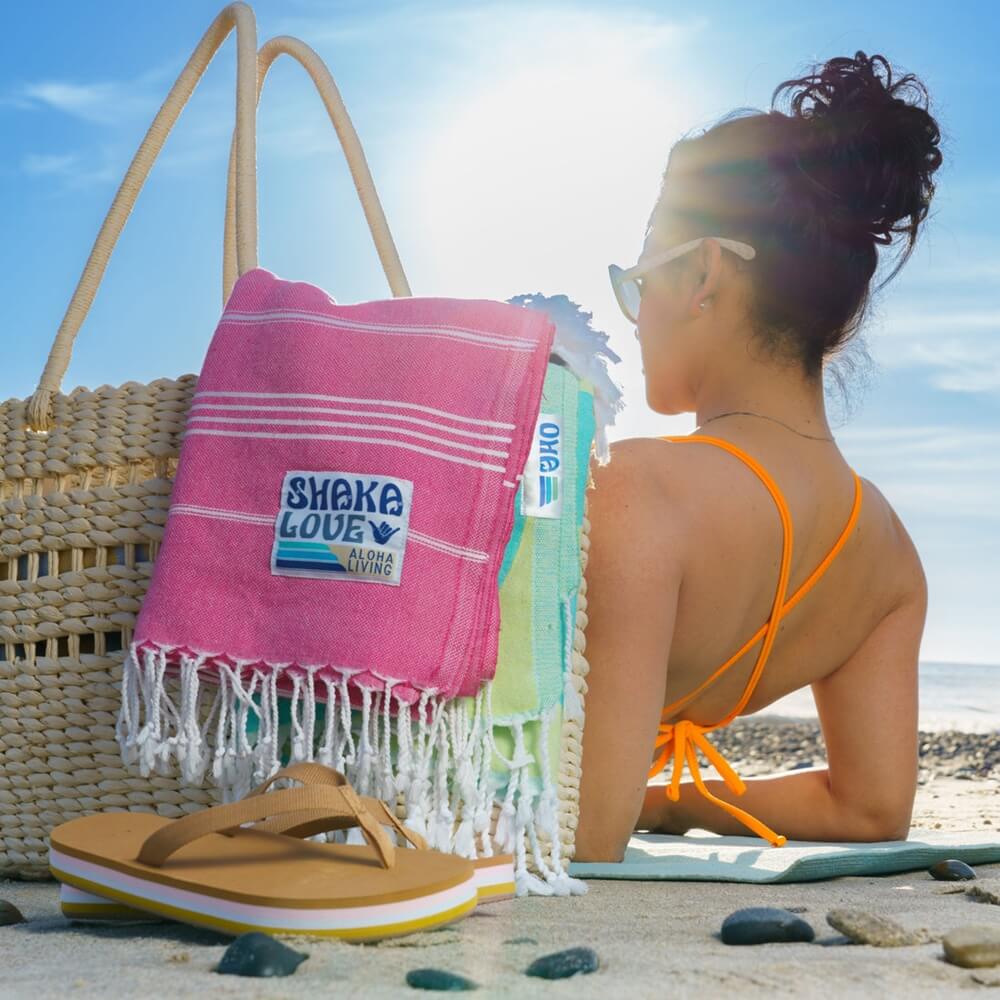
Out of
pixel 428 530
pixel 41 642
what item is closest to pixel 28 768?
pixel 41 642

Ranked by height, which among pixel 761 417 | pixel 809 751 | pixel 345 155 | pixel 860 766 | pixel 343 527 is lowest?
pixel 809 751

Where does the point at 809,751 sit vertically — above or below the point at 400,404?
below

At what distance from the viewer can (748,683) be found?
9.59 ft

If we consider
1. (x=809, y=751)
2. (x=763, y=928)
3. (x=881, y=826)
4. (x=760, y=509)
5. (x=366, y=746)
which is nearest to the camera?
(x=763, y=928)

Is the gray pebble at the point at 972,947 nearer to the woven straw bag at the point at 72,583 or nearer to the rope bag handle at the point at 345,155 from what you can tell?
the woven straw bag at the point at 72,583

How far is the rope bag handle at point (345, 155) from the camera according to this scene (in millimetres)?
2543

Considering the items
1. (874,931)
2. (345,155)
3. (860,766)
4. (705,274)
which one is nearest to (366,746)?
(874,931)

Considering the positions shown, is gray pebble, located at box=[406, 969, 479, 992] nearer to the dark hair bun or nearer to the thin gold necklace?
the thin gold necklace

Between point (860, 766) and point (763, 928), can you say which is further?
point (860, 766)

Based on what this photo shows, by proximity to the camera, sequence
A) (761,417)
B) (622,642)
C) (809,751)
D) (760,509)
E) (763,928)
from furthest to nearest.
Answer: (809,751), (761,417), (760,509), (622,642), (763,928)

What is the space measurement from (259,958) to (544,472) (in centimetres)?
101

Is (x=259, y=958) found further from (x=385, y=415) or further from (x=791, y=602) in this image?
(x=791, y=602)

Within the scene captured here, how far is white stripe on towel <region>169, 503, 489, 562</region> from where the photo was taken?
76.7 inches

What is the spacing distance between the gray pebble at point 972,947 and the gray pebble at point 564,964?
403 millimetres
